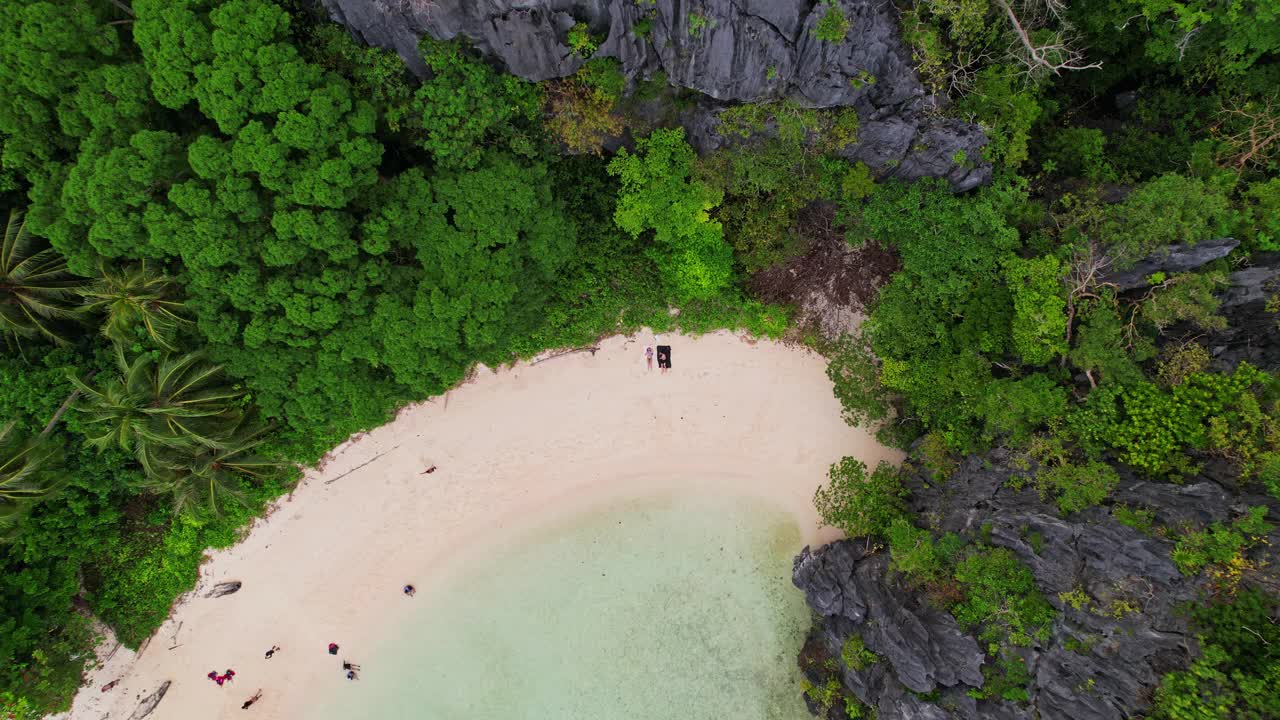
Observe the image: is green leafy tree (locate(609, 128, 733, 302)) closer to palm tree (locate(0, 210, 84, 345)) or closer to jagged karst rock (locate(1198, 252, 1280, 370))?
jagged karst rock (locate(1198, 252, 1280, 370))

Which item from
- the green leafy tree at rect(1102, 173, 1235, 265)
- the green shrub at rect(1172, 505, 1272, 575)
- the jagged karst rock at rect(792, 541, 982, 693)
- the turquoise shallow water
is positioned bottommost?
the turquoise shallow water

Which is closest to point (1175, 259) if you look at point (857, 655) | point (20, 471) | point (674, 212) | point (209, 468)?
point (674, 212)

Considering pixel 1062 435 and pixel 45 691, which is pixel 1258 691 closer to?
pixel 1062 435

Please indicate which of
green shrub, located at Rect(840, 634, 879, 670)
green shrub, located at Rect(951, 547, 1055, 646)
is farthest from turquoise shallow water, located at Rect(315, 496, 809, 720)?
green shrub, located at Rect(951, 547, 1055, 646)

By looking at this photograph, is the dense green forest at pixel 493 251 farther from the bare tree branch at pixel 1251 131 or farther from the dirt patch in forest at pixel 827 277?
the dirt patch in forest at pixel 827 277

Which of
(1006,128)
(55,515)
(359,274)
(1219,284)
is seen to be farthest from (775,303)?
(55,515)

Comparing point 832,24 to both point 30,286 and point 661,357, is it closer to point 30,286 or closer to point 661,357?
point 661,357
